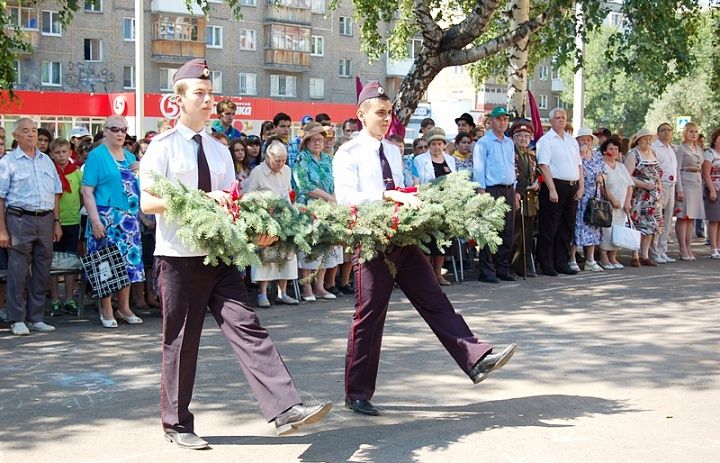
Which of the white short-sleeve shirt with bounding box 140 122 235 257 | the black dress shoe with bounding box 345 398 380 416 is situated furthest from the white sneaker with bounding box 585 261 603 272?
the white short-sleeve shirt with bounding box 140 122 235 257

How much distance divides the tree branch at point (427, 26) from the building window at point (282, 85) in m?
47.8

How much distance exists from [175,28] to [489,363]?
54.7m

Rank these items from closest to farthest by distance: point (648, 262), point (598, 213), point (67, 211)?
point (67, 211) → point (598, 213) → point (648, 262)

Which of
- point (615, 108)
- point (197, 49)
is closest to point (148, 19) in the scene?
point (197, 49)

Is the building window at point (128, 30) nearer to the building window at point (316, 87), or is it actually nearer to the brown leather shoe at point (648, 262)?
the building window at point (316, 87)

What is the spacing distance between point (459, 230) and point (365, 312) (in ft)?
2.79

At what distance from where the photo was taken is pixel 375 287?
6902 mm

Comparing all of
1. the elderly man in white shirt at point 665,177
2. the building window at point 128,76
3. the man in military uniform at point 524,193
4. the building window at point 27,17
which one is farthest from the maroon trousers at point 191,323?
the building window at point 128,76

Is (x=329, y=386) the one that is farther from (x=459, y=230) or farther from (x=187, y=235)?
(x=187, y=235)

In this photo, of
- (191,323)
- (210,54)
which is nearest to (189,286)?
(191,323)

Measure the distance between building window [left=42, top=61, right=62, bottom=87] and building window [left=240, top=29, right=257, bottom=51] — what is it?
1176cm

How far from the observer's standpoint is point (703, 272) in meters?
15.3

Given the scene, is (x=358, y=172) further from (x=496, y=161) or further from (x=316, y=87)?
(x=316, y=87)

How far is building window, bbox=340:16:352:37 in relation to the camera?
220 feet
